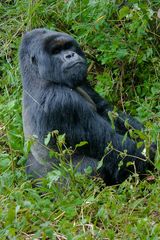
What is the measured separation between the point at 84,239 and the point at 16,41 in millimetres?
3257

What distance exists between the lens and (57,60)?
4914 millimetres

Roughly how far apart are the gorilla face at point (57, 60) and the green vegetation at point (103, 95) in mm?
559

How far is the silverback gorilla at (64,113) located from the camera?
15.6 ft

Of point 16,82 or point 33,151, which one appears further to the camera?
point 16,82

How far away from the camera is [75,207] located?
13.3ft

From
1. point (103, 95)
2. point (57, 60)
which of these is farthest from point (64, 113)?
point (103, 95)

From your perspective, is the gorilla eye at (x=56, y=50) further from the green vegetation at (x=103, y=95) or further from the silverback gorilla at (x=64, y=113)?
the green vegetation at (x=103, y=95)

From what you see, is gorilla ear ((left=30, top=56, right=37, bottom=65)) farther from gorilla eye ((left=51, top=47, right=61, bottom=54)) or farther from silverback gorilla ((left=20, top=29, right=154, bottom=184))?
gorilla eye ((left=51, top=47, right=61, bottom=54))

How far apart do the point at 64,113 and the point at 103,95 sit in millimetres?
1196

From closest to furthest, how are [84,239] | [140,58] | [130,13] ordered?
[84,239] < [130,13] < [140,58]

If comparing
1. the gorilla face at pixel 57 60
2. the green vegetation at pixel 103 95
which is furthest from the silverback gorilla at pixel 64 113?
the green vegetation at pixel 103 95

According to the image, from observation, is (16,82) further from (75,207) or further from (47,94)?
(75,207)

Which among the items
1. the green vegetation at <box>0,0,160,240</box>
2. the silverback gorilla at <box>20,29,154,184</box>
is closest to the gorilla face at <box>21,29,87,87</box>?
the silverback gorilla at <box>20,29,154,184</box>

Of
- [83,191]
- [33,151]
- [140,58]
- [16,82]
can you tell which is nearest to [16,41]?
[16,82]
